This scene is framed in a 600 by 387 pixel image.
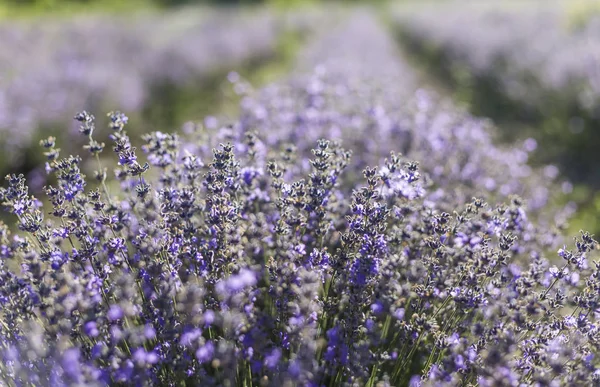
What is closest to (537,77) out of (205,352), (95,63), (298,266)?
(95,63)

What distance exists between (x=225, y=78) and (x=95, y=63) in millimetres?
2208

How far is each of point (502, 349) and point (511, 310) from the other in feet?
0.75

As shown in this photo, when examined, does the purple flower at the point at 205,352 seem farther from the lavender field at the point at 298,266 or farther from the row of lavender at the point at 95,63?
the row of lavender at the point at 95,63

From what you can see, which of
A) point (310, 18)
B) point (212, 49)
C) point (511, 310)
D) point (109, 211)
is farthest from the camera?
point (310, 18)

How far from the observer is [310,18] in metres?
18.4

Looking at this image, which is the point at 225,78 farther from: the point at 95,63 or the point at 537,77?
the point at 537,77

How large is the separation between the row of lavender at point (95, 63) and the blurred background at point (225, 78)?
21mm

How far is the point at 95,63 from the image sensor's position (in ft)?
26.7

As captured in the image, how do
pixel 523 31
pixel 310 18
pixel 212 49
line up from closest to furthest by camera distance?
pixel 212 49
pixel 523 31
pixel 310 18

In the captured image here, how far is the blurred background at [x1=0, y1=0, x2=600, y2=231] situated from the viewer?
5980mm

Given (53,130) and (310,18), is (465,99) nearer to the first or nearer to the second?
(53,130)

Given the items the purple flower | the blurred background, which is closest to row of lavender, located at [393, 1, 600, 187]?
the blurred background

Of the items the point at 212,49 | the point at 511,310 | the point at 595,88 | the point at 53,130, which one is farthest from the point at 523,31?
the point at 511,310

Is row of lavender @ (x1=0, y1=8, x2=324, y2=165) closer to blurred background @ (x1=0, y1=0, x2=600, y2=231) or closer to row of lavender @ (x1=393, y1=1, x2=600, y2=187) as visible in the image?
blurred background @ (x1=0, y1=0, x2=600, y2=231)
